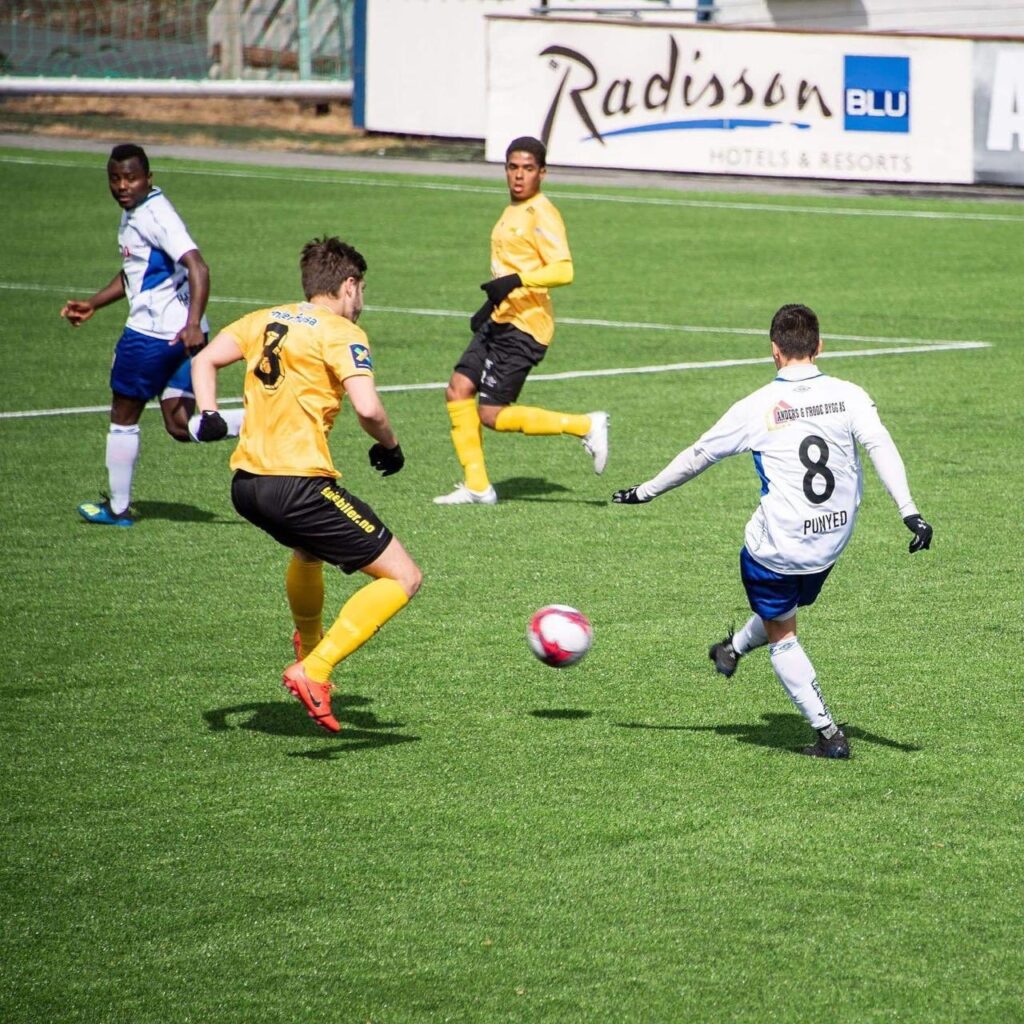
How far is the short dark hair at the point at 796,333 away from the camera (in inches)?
270

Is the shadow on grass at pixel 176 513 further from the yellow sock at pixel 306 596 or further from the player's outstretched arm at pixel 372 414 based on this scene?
the player's outstretched arm at pixel 372 414

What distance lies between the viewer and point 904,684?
8.07 m

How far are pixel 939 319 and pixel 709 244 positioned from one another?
5.88 m

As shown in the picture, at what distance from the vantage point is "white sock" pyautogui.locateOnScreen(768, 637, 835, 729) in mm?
6965

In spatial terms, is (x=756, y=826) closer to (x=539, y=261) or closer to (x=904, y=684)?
(x=904, y=684)

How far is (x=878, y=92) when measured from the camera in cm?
2703

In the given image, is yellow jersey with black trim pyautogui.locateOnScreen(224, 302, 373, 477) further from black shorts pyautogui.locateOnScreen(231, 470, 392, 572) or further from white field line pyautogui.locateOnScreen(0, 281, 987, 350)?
white field line pyautogui.locateOnScreen(0, 281, 987, 350)

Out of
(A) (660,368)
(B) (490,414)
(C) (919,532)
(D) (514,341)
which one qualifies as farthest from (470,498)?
(C) (919,532)

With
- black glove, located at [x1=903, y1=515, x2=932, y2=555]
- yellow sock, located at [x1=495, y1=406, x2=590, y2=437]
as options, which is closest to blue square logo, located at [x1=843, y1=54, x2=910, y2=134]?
yellow sock, located at [x1=495, y1=406, x2=590, y2=437]

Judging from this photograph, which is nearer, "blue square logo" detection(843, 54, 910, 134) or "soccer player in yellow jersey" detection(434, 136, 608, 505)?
"soccer player in yellow jersey" detection(434, 136, 608, 505)

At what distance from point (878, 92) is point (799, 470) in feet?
71.0

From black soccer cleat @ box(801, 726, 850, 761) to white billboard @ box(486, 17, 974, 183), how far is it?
21518mm

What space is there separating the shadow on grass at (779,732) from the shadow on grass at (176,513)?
461 centimetres

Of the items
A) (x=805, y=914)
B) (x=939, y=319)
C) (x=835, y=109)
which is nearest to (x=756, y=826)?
(x=805, y=914)
